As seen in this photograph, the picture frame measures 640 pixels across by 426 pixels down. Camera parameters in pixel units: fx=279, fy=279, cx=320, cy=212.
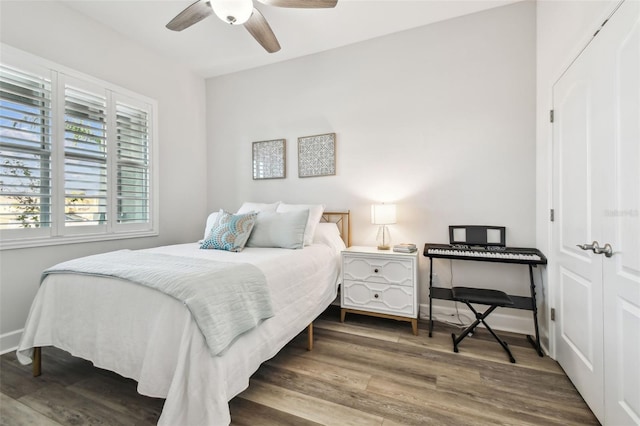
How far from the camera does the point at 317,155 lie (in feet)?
11.0

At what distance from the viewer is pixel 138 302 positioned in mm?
1450

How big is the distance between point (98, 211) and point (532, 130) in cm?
415

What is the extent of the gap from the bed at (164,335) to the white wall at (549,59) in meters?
1.97

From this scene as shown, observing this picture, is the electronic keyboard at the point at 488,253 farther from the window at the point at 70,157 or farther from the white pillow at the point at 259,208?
the window at the point at 70,157

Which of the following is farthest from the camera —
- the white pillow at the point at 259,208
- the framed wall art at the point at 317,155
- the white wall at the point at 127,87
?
the framed wall art at the point at 317,155

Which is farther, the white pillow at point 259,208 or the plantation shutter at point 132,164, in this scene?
the white pillow at point 259,208

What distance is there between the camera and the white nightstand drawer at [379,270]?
98.7 inches

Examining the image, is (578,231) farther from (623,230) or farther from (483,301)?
Answer: (483,301)

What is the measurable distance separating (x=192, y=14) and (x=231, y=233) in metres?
1.75

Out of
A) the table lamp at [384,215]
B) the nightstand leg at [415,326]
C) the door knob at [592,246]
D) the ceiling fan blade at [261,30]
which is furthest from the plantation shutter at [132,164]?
the door knob at [592,246]

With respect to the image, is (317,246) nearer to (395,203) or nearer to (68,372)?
(395,203)

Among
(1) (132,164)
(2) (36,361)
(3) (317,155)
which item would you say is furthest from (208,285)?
(1) (132,164)

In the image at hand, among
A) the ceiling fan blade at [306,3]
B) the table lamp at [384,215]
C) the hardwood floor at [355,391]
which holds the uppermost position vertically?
the ceiling fan blade at [306,3]

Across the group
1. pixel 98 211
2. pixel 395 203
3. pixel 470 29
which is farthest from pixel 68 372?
pixel 470 29
